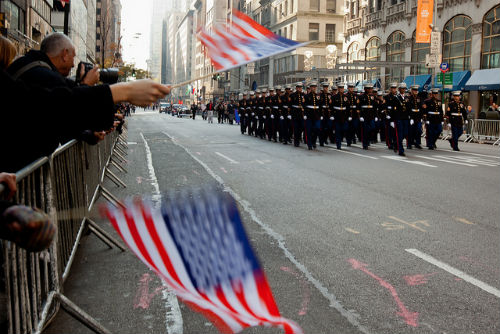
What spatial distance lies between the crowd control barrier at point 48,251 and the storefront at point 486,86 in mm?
30710

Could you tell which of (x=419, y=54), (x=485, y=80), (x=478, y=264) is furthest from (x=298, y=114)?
(x=419, y=54)

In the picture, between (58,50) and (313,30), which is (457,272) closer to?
(58,50)

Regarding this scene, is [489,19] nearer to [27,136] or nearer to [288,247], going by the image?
[288,247]

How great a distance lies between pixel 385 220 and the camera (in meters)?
7.21

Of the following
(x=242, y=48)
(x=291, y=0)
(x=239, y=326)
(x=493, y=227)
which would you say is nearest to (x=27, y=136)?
(x=242, y=48)

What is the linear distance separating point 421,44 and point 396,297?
4074 centimetres

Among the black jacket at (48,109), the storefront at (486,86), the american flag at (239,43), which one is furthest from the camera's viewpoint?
the storefront at (486,86)

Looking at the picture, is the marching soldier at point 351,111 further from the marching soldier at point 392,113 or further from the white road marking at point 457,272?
the white road marking at point 457,272

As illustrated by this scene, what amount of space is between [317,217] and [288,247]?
1.61 m

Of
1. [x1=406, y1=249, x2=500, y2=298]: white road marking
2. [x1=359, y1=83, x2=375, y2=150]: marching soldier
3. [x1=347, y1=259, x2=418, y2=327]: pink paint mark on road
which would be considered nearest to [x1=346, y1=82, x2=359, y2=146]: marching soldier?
[x1=359, y1=83, x2=375, y2=150]: marching soldier

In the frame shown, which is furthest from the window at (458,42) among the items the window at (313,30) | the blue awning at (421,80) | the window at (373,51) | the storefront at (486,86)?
the window at (313,30)

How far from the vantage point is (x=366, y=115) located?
809 inches

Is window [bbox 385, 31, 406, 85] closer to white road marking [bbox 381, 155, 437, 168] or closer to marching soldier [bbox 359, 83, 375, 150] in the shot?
marching soldier [bbox 359, 83, 375, 150]

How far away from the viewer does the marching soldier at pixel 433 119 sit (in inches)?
785
